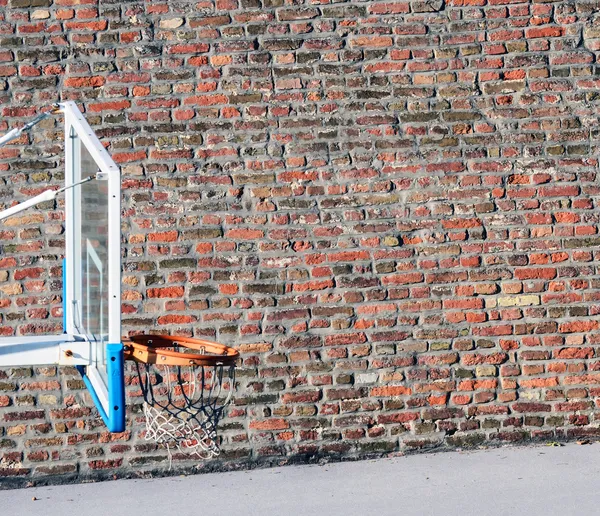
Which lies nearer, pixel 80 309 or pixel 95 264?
pixel 95 264

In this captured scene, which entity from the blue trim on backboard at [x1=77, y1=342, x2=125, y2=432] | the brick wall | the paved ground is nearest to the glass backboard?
the blue trim on backboard at [x1=77, y1=342, x2=125, y2=432]

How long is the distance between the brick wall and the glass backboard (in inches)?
38.2

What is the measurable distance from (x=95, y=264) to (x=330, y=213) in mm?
1700

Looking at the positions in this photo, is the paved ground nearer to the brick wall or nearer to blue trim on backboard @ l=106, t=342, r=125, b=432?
the brick wall

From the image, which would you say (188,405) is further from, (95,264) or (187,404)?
(95,264)

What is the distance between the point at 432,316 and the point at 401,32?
5.12ft

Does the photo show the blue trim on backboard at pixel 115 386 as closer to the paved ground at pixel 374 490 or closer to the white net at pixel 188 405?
the paved ground at pixel 374 490

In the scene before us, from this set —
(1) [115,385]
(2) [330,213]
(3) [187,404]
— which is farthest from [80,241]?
(2) [330,213]

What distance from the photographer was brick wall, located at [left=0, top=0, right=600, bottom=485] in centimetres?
523

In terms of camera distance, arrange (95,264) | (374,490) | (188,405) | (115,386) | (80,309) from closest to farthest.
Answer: (115,386) < (95,264) < (80,309) < (374,490) < (188,405)

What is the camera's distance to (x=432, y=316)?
5324 mm

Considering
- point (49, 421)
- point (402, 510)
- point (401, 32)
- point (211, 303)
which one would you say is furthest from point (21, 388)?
point (401, 32)

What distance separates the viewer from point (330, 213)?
17.4 feet

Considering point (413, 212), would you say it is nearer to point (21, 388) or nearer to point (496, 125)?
point (496, 125)
